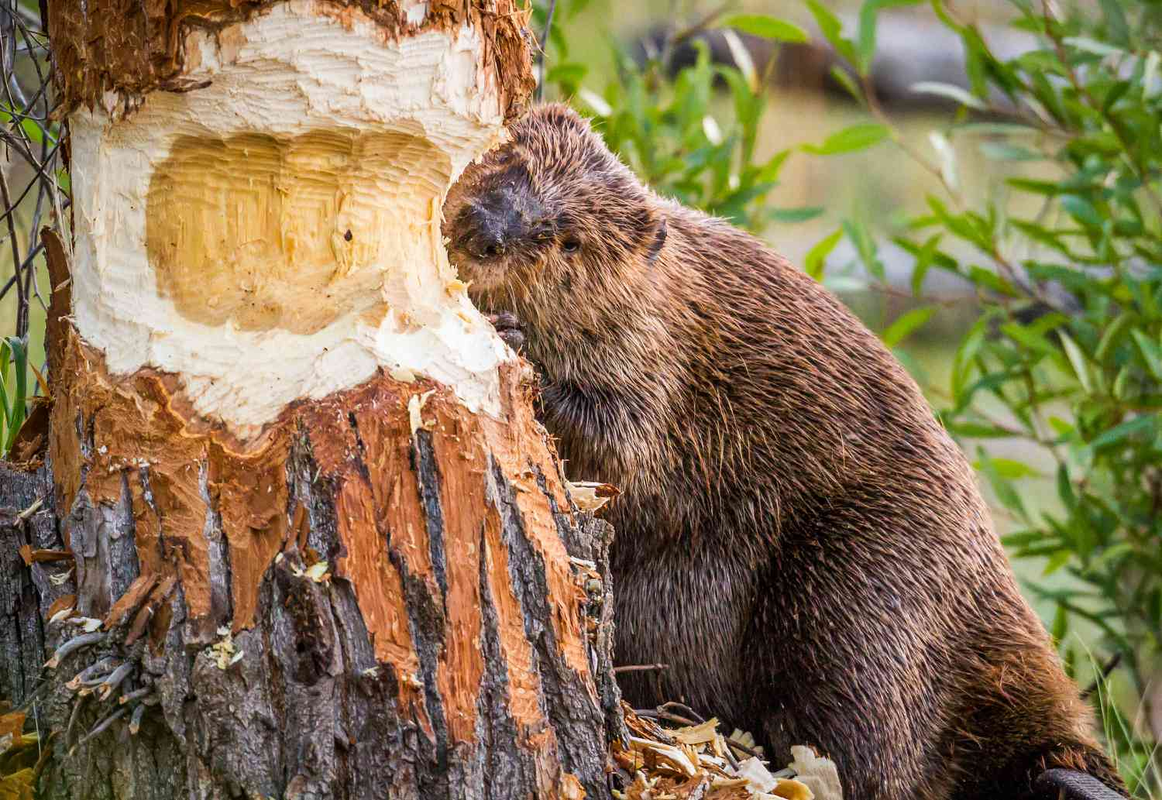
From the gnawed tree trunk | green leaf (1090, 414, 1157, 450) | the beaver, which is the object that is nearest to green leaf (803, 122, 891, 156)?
the beaver

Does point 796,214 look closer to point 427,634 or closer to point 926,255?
point 926,255

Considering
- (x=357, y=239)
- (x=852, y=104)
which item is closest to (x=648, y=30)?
(x=852, y=104)

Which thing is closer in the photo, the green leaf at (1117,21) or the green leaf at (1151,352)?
the green leaf at (1151,352)

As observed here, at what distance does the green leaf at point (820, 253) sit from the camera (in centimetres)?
347

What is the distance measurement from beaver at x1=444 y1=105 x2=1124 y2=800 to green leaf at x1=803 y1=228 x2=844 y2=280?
1.04 m

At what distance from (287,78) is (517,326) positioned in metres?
0.85

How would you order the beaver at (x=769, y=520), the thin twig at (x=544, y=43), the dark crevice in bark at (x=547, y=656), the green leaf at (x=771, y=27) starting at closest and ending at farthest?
1. the dark crevice in bark at (x=547, y=656)
2. the beaver at (x=769, y=520)
3. the thin twig at (x=544, y=43)
4. the green leaf at (x=771, y=27)

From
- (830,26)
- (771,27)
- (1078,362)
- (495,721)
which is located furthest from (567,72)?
(495,721)

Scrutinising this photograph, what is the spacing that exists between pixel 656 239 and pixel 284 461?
3.79 ft

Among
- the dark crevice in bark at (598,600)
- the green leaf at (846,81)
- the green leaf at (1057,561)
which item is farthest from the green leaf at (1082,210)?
the dark crevice in bark at (598,600)

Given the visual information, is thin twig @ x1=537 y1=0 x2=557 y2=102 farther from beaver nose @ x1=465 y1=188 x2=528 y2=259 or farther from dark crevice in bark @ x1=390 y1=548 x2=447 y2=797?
dark crevice in bark @ x1=390 y1=548 x2=447 y2=797

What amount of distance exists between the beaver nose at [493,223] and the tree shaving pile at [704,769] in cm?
86

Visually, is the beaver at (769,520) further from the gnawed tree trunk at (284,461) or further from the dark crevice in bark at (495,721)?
the dark crevice in bark at (495,721)

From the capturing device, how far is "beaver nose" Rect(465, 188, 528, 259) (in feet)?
6.98
